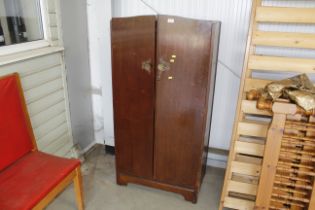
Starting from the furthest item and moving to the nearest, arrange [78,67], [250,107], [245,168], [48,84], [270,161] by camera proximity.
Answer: [78,67]
[48,84]
[245,168]
[250,107]
[270,161]

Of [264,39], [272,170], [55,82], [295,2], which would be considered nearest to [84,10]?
[55,82]

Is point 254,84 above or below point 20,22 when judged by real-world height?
below

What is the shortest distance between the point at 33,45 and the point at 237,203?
6.06 feet

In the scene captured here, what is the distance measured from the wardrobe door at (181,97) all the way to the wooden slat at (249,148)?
10.2 inches

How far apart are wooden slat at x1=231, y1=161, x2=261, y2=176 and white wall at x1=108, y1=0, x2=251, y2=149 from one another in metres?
0.65

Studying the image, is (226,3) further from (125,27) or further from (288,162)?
(288,162)

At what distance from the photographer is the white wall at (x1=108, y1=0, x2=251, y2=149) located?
2209 mm

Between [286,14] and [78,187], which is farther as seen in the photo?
[78,187]

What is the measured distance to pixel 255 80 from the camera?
1.93 m

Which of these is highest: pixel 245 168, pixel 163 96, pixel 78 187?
pixel 163 96

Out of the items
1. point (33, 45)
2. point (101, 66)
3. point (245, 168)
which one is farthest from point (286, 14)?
point (33, 45)

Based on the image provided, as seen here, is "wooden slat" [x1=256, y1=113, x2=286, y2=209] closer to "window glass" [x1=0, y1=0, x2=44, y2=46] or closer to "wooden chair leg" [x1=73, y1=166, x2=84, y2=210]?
"wooden chair leg" [x1=73, y1=166, x2=84, y2=210]

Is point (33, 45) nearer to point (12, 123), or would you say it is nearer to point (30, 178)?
point (12, 123)

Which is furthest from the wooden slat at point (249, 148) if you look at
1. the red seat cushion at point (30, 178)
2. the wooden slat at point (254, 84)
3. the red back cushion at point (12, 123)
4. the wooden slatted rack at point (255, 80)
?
the red back cushion at point (12, 123)
